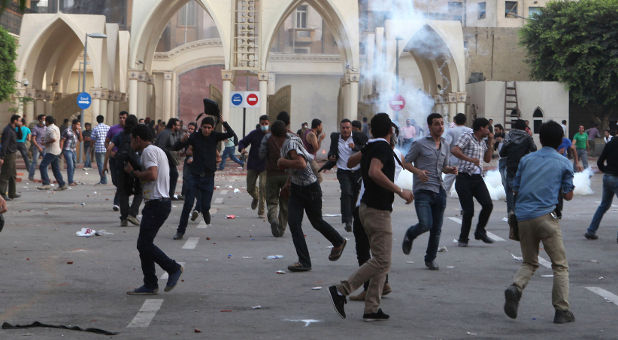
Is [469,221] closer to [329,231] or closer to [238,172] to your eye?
[329,231]

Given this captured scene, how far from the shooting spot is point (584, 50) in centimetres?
5044

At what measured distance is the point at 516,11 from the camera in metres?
74.9

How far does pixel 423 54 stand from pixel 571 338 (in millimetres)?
42870

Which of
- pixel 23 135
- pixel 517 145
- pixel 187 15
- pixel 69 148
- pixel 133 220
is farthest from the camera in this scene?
pixel 187 15

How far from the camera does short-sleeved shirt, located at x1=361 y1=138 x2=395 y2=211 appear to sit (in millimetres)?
7406

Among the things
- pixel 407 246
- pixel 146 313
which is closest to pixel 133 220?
pixel 407 246

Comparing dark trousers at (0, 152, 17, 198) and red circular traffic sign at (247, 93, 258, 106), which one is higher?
red circular traffic sign at (247, 93, 258, 106)

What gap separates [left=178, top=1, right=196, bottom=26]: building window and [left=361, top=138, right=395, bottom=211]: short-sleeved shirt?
54686 millimetres

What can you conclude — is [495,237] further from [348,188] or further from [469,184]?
[348,188]

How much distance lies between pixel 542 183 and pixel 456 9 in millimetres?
73667

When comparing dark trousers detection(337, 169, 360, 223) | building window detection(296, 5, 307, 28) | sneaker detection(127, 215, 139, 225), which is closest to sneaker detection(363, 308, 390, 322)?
dark trousers detection(337, 169, 360, 223)

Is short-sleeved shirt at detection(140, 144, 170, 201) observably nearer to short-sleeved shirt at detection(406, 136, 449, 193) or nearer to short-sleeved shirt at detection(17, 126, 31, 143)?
short-sleeved shirt at detection(406, 136, 449, 193)

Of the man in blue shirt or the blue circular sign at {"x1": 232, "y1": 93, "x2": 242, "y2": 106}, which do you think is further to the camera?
the blue circular sign at {"x1": 232, "y1": 93, "x2": 242, "y2": 106}

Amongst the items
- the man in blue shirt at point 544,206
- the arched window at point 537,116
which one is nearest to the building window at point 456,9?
the arched window at point 537,116
